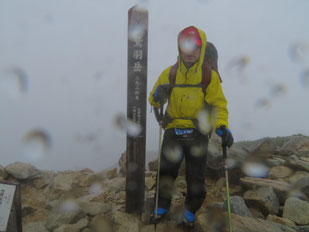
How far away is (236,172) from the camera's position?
231 inches

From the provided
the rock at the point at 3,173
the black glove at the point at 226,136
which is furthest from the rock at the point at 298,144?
the rock at the point at 3,173

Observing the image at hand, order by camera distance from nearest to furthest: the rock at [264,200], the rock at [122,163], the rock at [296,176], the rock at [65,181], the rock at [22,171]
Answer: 1. the rock at [264,200]
2. the rock at [296,176]
3. the rock at [65,181]
4. the rock at [22,171]
5. the rock at [122,163]

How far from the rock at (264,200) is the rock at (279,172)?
145 cm

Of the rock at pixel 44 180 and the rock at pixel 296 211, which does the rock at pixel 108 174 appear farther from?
the rock at pixel 296 211

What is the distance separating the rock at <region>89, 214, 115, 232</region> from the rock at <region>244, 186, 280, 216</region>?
10.5 feet

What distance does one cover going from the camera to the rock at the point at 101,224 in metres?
3.98

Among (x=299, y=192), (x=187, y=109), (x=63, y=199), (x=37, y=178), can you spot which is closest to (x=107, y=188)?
(x=63, y=199)

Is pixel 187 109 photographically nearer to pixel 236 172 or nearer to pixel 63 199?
pixel 236 172

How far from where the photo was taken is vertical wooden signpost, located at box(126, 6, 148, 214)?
4219 millimetres

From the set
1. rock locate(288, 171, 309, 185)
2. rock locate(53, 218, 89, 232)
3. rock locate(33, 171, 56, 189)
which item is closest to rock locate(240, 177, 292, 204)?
rock locate(288, 171, 309, 185)

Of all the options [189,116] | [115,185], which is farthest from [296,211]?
[115,185]

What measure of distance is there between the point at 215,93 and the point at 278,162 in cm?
465

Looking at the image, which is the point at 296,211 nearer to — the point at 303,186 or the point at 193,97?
the point at 303,186

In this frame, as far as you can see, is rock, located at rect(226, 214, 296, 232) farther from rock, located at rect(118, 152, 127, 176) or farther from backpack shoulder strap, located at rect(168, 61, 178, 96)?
rock, located at rect(118, 152, 127, 176)
